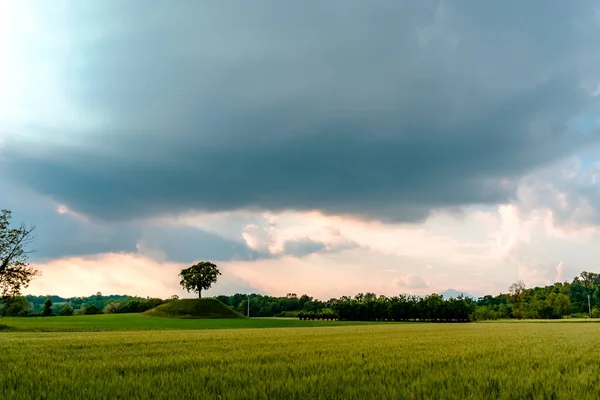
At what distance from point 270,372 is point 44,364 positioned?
7297 millimetres

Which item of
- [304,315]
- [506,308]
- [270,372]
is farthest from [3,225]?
[506,308]

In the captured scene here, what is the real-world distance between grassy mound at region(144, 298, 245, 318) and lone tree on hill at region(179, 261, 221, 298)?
18.5m

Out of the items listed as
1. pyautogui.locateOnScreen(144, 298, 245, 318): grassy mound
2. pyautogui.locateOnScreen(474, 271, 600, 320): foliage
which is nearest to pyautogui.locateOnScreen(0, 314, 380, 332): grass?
pyautogui.locateOnScreen(144, 298, 245, 318): grassy mound

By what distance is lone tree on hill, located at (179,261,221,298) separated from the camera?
17475cm

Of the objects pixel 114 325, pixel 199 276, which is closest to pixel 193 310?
pixel 199 276

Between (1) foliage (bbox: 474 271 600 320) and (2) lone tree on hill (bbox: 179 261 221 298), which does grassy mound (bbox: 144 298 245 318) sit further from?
A: (1) foliage (bbox: 474 271 600 320)

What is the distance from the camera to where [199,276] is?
175 m

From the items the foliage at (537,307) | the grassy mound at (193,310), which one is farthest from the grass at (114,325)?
the foliage at (537,307)

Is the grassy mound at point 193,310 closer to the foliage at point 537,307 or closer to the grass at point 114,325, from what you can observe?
the grass at point 114,325

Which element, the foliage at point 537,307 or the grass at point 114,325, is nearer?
the grass at point 114,325

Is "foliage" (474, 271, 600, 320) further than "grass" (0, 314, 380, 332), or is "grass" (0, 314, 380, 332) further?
"foliage" (474, 271, 600, 320)

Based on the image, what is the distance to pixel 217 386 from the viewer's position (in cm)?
871

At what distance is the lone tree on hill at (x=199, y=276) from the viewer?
17475cm

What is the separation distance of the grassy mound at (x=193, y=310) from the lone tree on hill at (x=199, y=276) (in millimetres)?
18486
